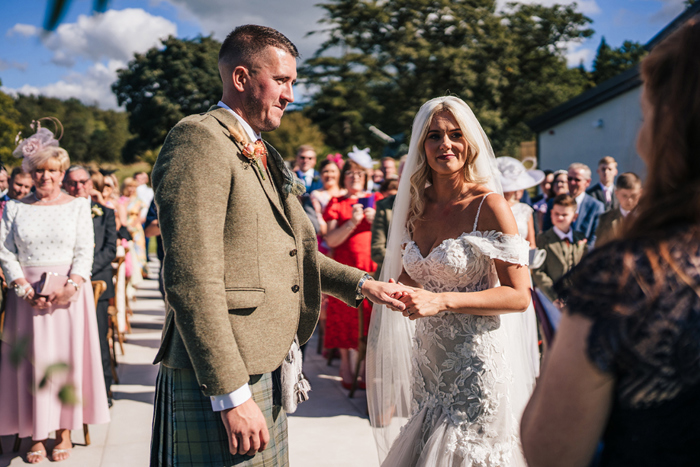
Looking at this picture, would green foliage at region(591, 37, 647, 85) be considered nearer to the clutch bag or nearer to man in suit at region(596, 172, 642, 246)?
man in suit at region(596, 172, 642, 246)

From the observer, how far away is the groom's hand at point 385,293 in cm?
236

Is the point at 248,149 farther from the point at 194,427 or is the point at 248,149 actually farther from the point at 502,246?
the point at 502,246

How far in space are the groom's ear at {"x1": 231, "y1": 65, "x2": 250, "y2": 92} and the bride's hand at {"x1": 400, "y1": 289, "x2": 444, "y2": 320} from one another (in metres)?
1.10

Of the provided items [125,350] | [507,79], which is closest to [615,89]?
[125,350]

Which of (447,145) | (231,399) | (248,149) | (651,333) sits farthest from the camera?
(447,145)

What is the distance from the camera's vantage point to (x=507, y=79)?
41.4 m

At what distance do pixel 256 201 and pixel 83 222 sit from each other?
292 centimetres

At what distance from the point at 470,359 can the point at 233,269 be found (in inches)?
51.3

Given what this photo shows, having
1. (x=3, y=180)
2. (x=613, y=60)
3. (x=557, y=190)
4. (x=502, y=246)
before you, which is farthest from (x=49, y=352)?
(x=613, y=60)

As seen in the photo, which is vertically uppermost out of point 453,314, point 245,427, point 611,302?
point 611,302

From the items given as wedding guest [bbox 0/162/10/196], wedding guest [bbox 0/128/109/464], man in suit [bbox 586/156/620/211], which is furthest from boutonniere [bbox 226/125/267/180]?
man in suit [bbox 586/156/620/211]

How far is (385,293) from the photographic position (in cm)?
239

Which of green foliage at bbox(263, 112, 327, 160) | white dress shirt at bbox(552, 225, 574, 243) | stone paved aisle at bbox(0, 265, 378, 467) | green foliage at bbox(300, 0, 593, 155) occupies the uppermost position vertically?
green foliage at bbox(300, 0, 593, 155)

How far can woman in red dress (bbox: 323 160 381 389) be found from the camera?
5.51 meters
